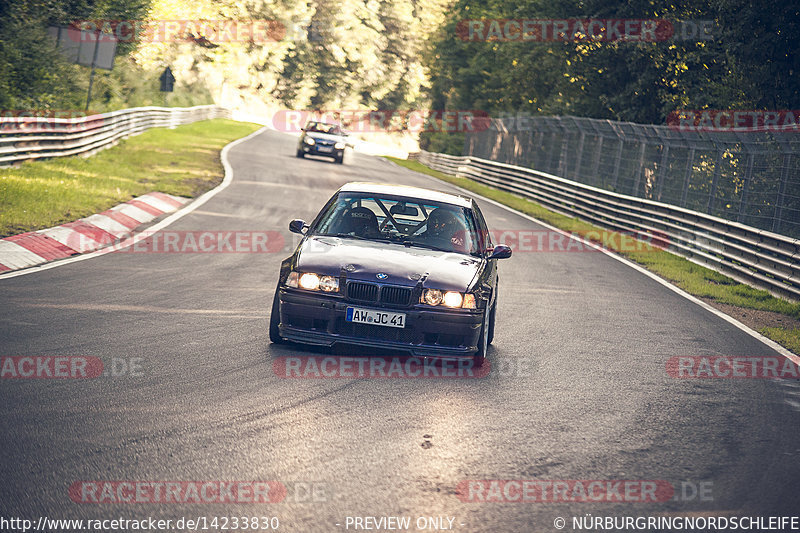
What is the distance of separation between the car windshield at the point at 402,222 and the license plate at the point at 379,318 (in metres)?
1.19

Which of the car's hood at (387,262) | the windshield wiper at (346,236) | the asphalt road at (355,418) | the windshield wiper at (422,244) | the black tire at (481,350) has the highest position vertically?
the windshield wiper at (422,244)

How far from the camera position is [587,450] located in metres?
5.84

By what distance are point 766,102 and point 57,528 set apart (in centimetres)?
2580

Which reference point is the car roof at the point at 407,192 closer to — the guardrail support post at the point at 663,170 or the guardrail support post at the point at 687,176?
the guardrail support post at the point at 687,176

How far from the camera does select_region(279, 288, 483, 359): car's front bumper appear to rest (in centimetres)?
754

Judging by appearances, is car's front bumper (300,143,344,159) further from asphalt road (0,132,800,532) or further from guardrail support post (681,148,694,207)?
asphalt road (0,132,800,532)

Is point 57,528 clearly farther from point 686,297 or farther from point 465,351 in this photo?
point 686,297

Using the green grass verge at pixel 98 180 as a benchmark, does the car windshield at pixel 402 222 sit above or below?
above

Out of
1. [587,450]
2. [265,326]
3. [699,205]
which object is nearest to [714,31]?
[699,205]

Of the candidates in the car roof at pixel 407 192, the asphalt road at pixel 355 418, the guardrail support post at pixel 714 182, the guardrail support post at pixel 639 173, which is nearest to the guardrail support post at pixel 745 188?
the guardrail support post at pixel 714 182

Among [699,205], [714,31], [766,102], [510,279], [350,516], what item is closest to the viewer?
[350,516]

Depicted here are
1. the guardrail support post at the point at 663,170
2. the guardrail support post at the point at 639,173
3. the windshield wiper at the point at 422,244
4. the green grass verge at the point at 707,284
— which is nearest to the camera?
the windshield wiper at the point at 422,244

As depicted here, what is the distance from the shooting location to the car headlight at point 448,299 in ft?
25.0

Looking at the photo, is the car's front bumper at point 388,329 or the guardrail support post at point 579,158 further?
the guardrail support post at point 579,158
